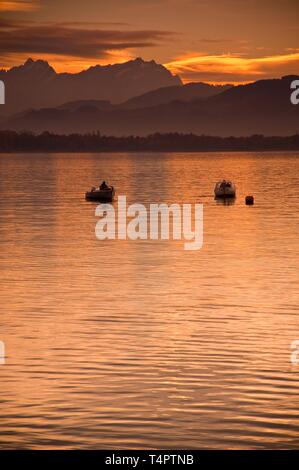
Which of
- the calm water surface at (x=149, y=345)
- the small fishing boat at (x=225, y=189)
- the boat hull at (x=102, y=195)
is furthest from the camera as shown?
the small fishing boat at (x=225, y=189)

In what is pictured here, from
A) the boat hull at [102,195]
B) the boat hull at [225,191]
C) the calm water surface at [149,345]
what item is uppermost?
the boat hull at [225,191]

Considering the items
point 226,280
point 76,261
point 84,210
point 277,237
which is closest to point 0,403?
point 226,280

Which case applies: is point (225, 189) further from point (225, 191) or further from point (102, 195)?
point (102, 195)

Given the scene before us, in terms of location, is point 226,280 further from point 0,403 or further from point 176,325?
point 0,403

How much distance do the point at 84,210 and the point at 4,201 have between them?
73.3 ft

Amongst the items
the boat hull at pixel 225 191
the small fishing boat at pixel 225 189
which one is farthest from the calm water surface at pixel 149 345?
the boat hull at pixel 225 191

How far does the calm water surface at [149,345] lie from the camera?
25453mm

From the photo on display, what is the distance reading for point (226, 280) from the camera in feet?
175

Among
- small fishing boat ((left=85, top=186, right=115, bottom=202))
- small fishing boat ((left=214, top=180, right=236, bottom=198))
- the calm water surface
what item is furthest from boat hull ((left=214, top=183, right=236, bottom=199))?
the calm water surface

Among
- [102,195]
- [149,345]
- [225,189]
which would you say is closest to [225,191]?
[225,189]

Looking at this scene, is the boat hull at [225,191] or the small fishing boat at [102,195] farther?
the boat hull at [225,191]

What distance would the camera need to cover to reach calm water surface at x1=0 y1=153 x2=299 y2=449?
25.5 meters

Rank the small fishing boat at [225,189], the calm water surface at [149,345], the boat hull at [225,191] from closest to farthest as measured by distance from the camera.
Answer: the calm water surface at [149,345] < the small fishing boat at [225,189] < the boat hull at [225,191]

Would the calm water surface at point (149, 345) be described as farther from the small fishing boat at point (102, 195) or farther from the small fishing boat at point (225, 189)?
the small fishing boat at point (225, 189)
